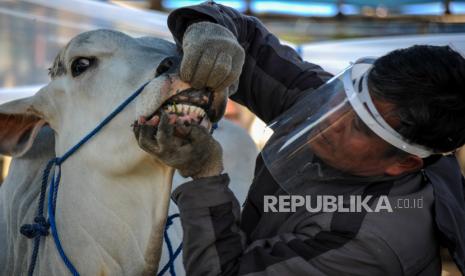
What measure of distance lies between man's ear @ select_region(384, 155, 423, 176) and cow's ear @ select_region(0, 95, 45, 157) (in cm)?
102

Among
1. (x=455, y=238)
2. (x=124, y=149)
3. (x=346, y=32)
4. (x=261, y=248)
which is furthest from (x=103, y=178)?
(x=346, y=32)

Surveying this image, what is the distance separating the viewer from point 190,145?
1.79m

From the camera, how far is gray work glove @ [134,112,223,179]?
69.7 inches

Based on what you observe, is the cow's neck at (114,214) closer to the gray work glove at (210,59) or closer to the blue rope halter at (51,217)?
the blue rope halter at (51,217)

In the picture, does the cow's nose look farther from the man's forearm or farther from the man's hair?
the man's hair

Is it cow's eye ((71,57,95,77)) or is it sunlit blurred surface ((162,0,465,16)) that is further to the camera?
sunlit blurred surface ((162,0,465,16))

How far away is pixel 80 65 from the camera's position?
6.98 feet

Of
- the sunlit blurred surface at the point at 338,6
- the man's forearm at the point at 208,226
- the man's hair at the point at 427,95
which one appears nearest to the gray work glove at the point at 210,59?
the man's forearm at the point at 208,226

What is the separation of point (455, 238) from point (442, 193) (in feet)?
0.42

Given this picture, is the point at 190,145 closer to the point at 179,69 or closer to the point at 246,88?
the point at 179,69

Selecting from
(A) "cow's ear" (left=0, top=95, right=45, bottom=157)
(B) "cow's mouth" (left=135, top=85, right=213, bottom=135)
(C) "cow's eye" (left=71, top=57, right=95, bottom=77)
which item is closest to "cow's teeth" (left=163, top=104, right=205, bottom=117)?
(B) "cow's mouth" (left=135, top=85, right=213, bottom=135)

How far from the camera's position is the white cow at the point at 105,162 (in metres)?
2.00

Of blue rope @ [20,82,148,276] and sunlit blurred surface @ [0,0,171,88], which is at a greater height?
blue rope @ [20,82,148,276]

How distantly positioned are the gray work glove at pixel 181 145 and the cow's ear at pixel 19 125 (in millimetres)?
559
